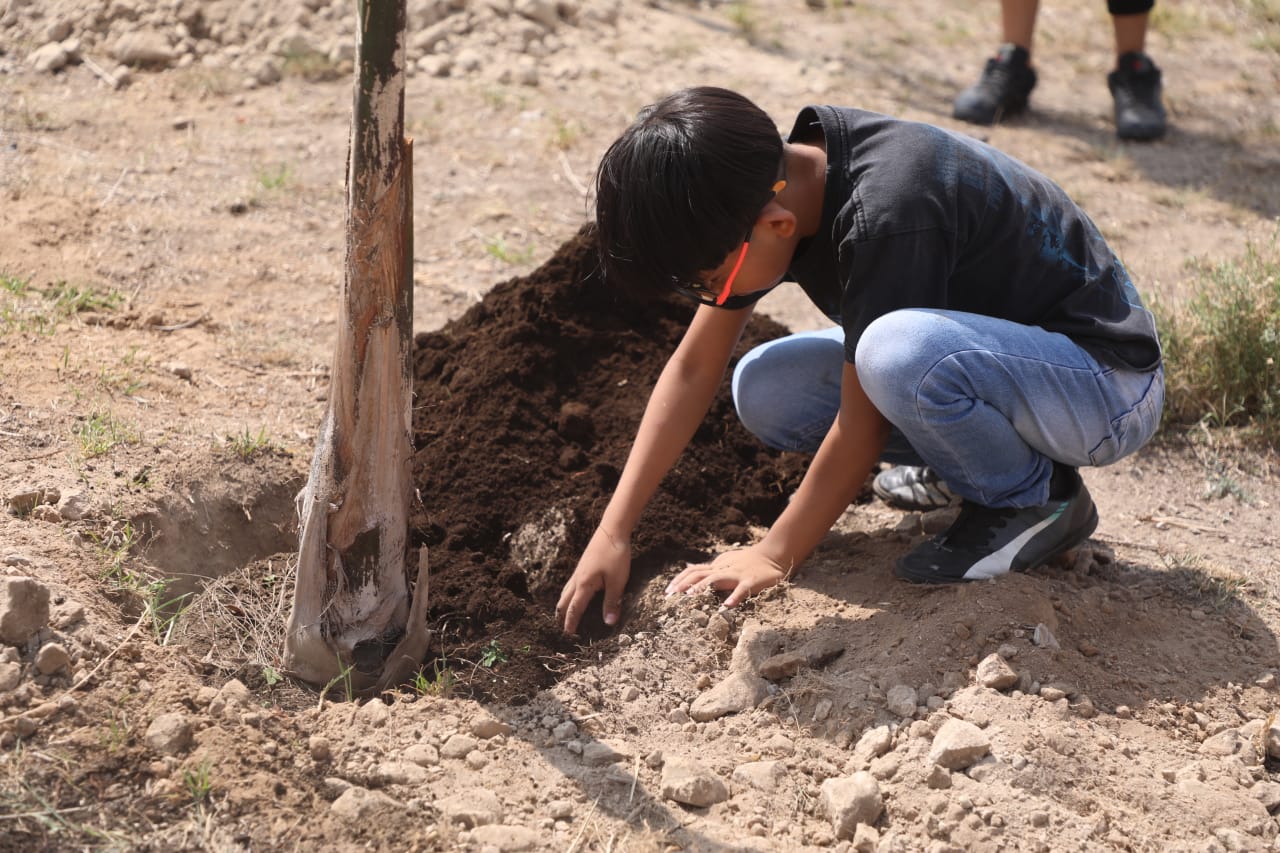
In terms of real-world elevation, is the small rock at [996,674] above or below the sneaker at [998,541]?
below

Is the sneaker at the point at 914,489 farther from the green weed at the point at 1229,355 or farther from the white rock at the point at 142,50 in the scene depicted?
the white rock at the point at 142,50

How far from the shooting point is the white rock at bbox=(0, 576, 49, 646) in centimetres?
209

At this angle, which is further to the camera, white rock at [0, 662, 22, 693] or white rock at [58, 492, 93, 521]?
white rock at [58, 492, 93, 521]

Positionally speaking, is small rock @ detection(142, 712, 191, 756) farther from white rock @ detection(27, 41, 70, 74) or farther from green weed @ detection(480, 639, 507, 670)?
white rock @ detection(27, 41, 70, 74)

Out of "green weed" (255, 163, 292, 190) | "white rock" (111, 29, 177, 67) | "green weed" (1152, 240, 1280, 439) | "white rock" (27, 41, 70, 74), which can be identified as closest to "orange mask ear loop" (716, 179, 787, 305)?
"green weed" (1152, 240, 1280, 439)

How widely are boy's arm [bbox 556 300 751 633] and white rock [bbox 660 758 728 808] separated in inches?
20.2

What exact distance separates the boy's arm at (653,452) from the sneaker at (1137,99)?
3830mm

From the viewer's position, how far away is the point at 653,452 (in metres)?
2.62

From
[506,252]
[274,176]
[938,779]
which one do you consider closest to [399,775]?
[938,779]

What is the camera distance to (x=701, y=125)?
2.08m

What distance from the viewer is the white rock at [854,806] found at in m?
2.06

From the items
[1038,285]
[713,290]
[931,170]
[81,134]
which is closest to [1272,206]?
[1038,285]

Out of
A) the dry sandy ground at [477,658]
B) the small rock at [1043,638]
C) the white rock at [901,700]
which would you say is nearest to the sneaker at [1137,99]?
the dry sandy ground at [477,658]

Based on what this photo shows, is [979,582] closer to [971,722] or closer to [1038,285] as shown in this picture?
[971,722]
